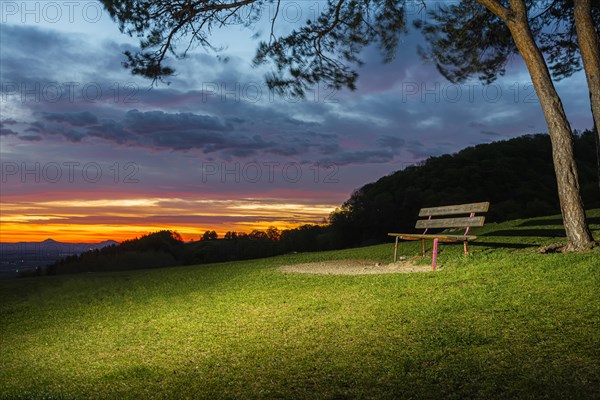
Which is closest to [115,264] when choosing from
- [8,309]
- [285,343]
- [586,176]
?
[8,309]

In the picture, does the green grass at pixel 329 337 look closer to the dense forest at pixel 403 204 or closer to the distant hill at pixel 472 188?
the dense forest at pixel 403 204

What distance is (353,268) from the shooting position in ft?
37.6

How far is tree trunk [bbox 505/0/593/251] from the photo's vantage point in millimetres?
9961

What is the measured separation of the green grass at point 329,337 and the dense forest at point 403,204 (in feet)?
41.0

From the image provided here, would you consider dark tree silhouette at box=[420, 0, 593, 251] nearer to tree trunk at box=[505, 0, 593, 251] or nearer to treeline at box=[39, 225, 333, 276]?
tree trunk at box=[505, 0, 593, 251]

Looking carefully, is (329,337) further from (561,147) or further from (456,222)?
(561,147)

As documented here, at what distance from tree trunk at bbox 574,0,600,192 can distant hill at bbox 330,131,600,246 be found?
55.0 ft

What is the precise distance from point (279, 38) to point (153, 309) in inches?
344

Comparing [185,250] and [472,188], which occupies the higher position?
[472,188]

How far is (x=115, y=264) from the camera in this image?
21.9 m

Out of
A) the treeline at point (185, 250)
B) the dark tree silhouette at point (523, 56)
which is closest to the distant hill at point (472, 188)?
the treeline at point (185, 250)

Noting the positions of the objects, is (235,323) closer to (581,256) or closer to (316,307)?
(316,307)

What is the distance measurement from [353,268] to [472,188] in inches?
1006

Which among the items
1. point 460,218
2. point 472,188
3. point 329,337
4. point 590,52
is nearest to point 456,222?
point 460,218
